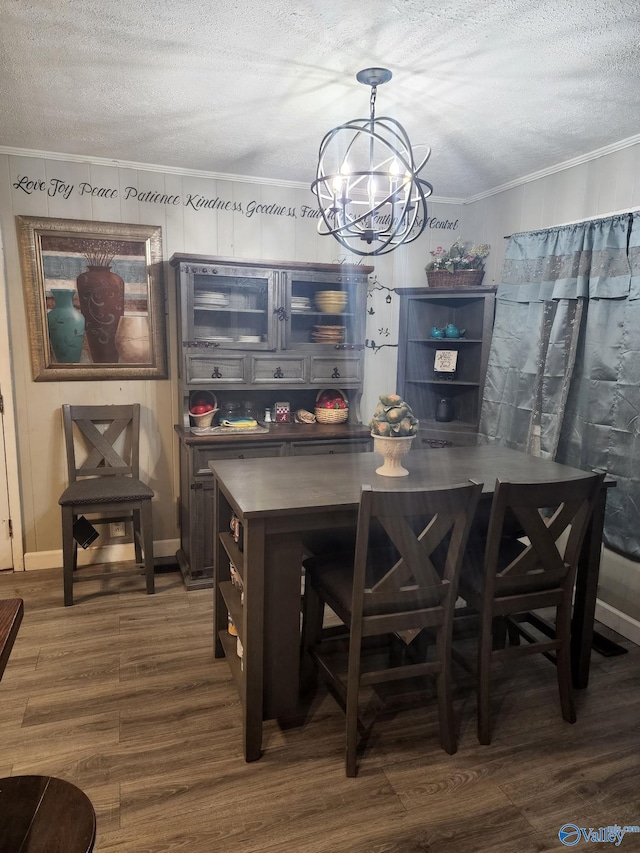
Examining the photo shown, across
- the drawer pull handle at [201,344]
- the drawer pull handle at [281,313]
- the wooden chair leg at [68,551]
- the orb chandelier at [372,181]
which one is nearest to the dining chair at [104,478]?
the wooden chair leg at [68,551]

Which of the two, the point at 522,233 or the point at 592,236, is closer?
the point at 592,236

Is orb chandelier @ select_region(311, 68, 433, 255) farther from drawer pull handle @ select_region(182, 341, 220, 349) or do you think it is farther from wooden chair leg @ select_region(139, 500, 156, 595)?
wooden chair leg @ select_region(139, 500, 156, 595)

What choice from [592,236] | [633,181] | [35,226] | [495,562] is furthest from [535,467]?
[35,226]

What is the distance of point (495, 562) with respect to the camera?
6.73 feet

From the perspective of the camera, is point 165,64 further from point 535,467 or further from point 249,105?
point 535,467

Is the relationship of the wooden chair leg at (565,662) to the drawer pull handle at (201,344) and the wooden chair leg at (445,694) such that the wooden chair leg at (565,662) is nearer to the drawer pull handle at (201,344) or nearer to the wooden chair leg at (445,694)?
the wooden chair leg at (445,694)

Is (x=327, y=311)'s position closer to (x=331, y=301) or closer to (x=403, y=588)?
(x=331, y=301)

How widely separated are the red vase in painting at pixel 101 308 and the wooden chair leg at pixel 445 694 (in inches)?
101

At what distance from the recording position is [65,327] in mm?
3400

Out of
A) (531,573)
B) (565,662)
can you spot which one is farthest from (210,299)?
(565,662)

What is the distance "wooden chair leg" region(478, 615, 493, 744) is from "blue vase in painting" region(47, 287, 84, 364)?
2734mm

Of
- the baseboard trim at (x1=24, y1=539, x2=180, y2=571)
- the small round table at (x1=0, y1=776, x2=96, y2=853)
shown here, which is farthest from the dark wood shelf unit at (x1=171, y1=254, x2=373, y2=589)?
the small round table at (x1=0, y1=776, x2=96, y2=853)

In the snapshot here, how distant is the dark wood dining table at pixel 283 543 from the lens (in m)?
1.96

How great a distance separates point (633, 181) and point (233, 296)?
2274 mm
